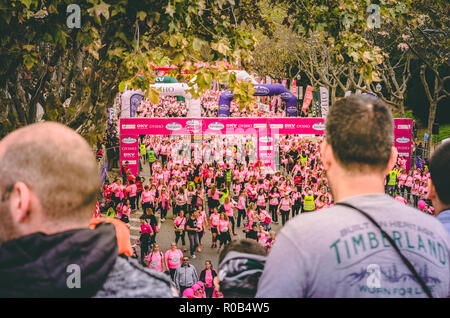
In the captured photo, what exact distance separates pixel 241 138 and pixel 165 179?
29.8 feet

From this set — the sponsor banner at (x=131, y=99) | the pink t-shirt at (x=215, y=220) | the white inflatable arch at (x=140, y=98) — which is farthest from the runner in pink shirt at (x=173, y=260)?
the sponsor banner at (x=131, y=99)

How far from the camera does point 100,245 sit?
1.23 m

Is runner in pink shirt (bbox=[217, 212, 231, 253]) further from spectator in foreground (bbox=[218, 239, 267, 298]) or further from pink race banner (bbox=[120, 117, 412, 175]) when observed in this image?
spectator in foreground (bbox=[218, 239, 267, 298])

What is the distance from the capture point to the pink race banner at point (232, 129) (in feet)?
67.7

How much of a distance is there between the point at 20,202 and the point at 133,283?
16.8 inches

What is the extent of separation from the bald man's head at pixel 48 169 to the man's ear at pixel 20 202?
0.05 feet

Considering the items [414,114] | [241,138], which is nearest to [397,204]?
[241,138]

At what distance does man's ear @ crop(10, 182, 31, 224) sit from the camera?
123 cm

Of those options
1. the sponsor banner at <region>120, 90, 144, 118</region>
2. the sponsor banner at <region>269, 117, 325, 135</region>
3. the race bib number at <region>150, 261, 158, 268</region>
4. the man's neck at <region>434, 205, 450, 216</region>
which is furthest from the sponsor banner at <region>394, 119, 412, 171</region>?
the man's neck at <region>434, 205, 450, 216</region>

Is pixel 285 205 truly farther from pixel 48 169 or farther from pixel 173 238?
pixel 48 169

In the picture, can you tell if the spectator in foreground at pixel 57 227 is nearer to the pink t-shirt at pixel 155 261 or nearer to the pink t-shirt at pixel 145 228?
the pink t-shirt at pixel 155 261

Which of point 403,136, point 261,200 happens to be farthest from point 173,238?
point 403,136

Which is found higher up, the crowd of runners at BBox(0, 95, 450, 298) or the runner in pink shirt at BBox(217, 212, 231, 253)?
Result: the crowd of runners at BBox(0, 95, 450, 298)

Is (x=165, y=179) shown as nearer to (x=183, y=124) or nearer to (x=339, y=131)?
(x=183, y=124)
